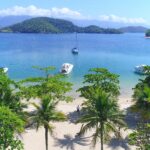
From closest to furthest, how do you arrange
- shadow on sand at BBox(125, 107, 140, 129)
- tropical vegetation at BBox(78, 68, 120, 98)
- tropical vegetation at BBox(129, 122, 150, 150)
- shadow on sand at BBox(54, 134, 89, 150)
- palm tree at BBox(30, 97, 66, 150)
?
tropical vegetation at BBox(129, 122, 150, 150)
palm tree at BBox(30, 97, 66, 150)
shadow on sand at BBox(54, 134, 89, 150)
shadow on sand at BBox(125, 107, 140, 129)
tropical vegetation at BBox(78, 68, 120, 98)

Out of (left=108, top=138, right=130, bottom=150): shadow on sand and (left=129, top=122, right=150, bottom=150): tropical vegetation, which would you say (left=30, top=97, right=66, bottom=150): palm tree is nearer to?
(left=129, top=122, right=150, bottom=150): tropical vegetation

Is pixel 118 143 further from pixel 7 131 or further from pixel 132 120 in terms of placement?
pixel 7 131

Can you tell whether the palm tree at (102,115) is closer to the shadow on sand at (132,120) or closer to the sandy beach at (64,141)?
the sandy beach at (64,141)

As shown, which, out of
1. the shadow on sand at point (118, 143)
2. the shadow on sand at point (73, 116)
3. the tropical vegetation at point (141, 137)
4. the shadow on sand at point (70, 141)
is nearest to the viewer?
the tropical vegetation at point (141, 137)

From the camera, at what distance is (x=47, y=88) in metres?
51.1

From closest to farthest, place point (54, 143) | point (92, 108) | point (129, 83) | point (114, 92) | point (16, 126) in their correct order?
1. point (16, 126)
2. point (92, 108)
3. point (54, 143)
4. point (114, 92)
5. point (129, 83)

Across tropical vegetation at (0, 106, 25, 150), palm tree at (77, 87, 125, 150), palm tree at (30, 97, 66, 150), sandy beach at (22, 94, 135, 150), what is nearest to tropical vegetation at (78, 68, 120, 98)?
sandy beach at (22, 94, 135, 150)

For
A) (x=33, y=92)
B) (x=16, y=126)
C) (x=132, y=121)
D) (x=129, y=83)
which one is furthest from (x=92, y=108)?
(x=129, y=83)

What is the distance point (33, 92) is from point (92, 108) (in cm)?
1555

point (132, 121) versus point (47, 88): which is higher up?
point (47, 88)

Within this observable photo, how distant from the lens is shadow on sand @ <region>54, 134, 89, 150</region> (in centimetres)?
4197

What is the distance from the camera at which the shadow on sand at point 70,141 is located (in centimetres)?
4197

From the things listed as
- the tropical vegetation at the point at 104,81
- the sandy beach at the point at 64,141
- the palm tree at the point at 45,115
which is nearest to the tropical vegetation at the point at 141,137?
the palm tree at the point at 45,115

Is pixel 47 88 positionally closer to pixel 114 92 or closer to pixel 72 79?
pixel 114 92
